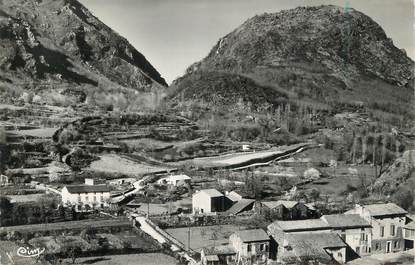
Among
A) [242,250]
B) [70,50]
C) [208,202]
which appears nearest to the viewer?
[242,250]

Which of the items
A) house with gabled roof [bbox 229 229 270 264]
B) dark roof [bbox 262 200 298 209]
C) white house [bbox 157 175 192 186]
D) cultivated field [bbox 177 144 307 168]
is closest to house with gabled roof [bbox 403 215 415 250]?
dark roof [bbox 262 200 298 209]

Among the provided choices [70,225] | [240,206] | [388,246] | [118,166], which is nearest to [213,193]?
[240,206]

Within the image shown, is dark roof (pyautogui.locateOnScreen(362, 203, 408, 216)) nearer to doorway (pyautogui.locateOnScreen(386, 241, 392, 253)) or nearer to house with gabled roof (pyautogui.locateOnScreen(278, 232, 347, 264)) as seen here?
doorway (pyautogui.locateOnScreen(386, 241, 392, 253))

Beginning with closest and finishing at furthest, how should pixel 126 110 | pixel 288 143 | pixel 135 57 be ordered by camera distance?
1. pixel 288 143
2. pixel 126 110
3. pixel 135 57

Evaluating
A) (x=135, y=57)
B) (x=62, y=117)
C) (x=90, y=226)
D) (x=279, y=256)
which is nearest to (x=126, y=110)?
(x=62, y=117)

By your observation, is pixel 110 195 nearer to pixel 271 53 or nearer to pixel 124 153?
pixel 124 153

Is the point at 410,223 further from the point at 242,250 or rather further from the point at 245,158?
the point at 245,158
